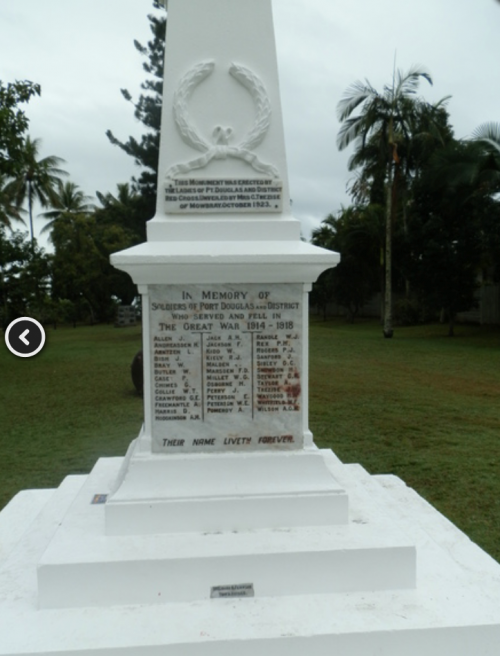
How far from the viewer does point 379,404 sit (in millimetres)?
9945

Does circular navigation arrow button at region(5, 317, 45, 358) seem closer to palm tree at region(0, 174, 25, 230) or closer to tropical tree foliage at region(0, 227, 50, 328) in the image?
tropical tree foliage at region(0, 227, 50, 328)

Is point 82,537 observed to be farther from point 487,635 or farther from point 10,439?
point 10,439

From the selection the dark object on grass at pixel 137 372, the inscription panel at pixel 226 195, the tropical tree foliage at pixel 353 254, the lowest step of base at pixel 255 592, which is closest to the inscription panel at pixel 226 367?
the lowest step of base at pixel 255 592

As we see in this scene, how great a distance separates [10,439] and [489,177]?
13308 millimetres

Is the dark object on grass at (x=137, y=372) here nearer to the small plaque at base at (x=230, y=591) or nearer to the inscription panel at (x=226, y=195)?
the inscription panel at (x=226, y=195)

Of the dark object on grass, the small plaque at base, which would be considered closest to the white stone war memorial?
the small plaque at base

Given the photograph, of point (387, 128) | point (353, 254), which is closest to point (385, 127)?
point (387, 128)

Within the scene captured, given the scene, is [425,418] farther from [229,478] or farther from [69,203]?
[69,203]

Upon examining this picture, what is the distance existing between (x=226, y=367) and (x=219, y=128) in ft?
4.76

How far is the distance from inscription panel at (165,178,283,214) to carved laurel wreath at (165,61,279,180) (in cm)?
9

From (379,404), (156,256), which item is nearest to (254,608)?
(156,256)

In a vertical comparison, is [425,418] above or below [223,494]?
below

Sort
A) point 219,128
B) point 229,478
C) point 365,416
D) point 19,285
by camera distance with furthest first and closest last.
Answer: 1. point 19,285
2. point 365,416
3. point 219,128
4. point 229,478

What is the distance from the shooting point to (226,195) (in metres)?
3.94
